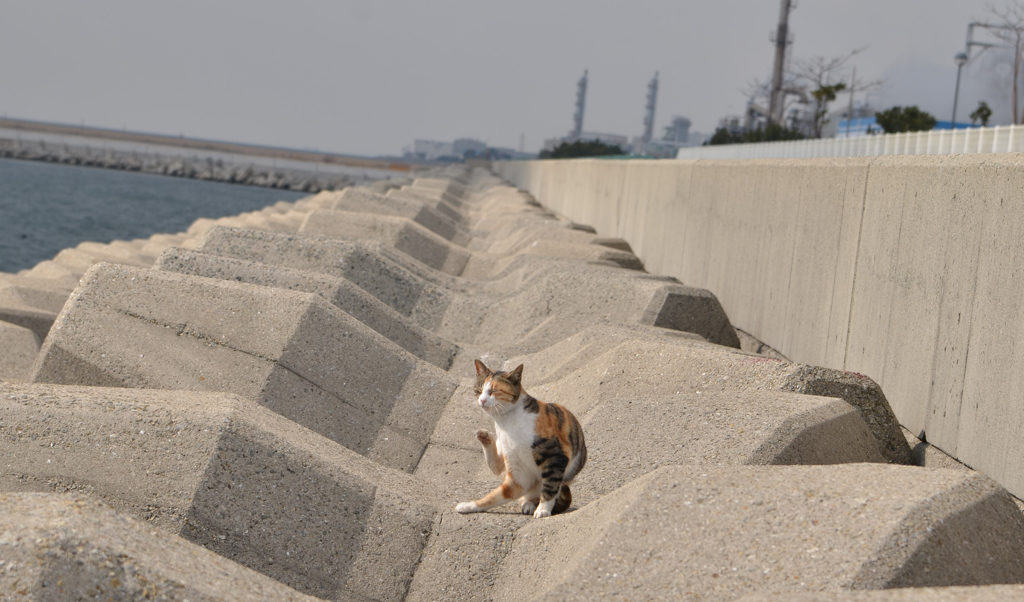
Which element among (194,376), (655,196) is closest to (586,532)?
(194,376)

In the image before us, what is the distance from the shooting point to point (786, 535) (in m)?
4.21

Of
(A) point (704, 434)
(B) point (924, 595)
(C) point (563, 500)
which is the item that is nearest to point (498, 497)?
(C) point (563, 500)

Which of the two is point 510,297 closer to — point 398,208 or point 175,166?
point 398,208

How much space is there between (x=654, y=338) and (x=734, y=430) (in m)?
2.85

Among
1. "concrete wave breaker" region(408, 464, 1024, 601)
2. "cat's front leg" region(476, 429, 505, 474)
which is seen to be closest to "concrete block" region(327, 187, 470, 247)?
"cat's front leg" region(476, 429, 505, 474)

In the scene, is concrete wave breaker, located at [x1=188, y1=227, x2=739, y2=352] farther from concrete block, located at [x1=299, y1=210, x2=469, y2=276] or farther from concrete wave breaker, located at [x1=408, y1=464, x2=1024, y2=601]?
concrete wave breaker, located at [x1=408, y1=464, x2=1024, y2=601]

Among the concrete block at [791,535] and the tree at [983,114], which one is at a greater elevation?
the tree at [983,114]

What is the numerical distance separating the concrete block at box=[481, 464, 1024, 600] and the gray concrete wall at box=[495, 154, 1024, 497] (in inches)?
37.9

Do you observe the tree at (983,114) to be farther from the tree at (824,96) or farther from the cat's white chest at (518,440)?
the cat's white chest at (518,440)

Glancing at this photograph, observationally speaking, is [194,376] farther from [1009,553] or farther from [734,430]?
[1009,553]

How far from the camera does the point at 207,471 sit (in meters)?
5.26

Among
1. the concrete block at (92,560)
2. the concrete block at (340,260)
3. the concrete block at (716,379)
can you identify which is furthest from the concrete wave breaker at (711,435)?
the concrete block at (340,260)

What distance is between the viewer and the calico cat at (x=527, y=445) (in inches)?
203

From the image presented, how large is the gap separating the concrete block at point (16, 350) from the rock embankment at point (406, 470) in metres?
0.07
